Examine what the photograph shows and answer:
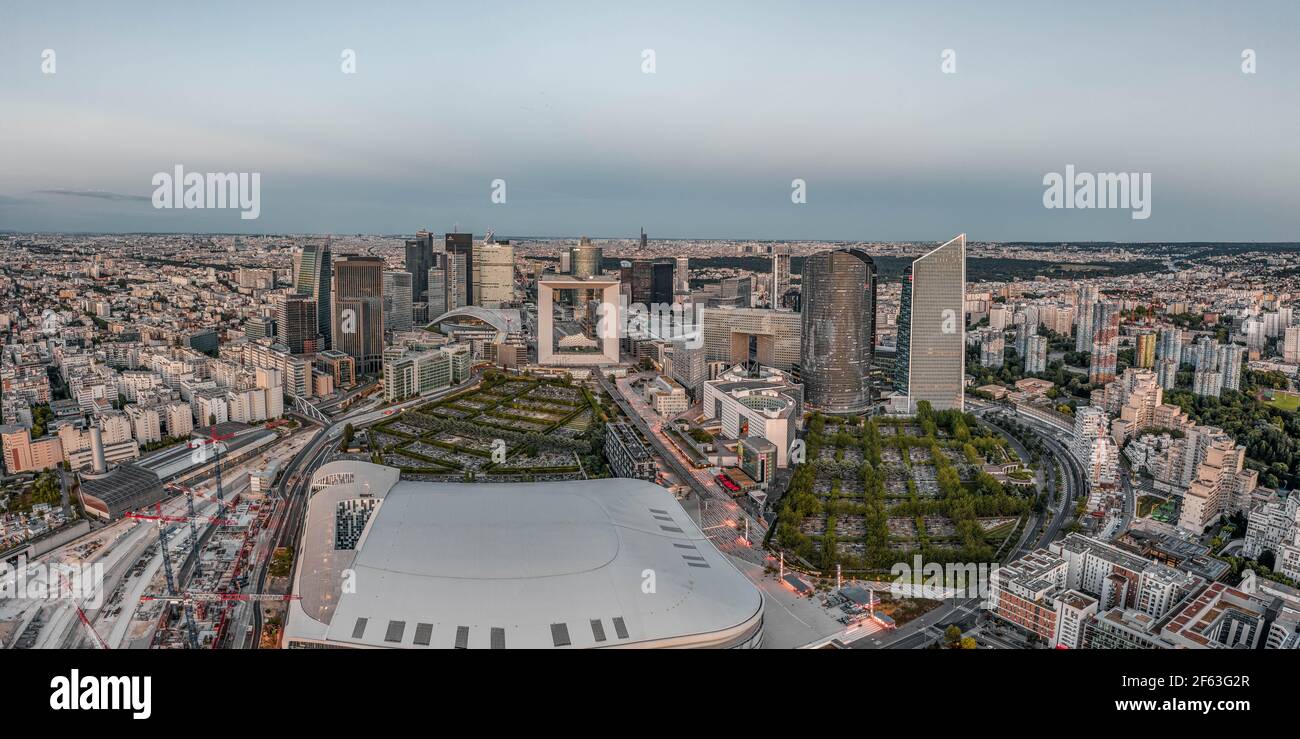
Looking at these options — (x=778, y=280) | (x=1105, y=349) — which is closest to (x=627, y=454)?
(x=1105, y=349)

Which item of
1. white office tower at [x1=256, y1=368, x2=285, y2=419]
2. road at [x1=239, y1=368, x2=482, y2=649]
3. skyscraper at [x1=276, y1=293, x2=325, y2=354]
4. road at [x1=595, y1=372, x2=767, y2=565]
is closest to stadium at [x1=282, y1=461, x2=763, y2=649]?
road at [x1=239, y1=368, x2=482, y2=649]

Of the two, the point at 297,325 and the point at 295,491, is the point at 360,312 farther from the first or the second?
the point at 295,491

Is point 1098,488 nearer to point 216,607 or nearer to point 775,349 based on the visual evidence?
point 775,349

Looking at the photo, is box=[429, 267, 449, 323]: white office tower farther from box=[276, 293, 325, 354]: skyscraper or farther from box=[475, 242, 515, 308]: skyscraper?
box=[276, 293, 325, 354]: skyscraper

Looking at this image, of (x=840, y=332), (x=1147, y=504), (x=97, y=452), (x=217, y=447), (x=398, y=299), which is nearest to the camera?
(x=1147, y=504)

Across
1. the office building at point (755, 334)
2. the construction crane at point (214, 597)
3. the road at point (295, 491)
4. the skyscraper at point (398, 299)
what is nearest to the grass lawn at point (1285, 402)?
the office building at point (755, 334)

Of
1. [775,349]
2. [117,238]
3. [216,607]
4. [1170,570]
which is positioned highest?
[117,238]

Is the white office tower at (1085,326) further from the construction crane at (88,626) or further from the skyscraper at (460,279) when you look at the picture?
the construction crane at (88,626)
